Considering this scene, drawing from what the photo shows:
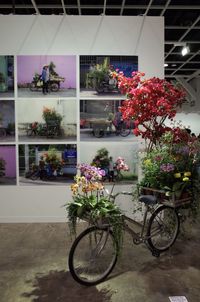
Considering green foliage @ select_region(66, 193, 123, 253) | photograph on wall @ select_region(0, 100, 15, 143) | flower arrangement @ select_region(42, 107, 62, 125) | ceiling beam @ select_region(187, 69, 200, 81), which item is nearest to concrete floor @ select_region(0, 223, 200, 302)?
green foliage @ select_region(66, 193, 123, 253)

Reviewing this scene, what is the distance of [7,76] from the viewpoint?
5.00 metres

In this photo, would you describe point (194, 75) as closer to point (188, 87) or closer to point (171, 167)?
point (188, 87)

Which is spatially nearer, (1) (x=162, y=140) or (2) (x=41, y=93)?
(1) (x=162, y=140)

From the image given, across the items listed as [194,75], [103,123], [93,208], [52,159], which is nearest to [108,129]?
[103,123]

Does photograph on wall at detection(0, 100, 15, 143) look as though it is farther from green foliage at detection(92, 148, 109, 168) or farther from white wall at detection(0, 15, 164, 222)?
green foliage at detection(92, 148, 109, 168)

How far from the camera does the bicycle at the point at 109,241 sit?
311cm

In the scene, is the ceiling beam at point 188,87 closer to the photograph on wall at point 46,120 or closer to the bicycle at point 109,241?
the photograph on wall at point 46,120

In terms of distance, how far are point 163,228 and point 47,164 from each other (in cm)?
210

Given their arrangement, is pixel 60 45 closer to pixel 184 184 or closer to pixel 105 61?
pixel 105 61

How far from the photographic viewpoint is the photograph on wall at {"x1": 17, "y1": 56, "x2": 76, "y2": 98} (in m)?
4.99

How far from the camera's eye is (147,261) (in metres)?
3.68

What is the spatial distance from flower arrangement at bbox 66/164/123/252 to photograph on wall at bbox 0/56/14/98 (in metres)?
2.42

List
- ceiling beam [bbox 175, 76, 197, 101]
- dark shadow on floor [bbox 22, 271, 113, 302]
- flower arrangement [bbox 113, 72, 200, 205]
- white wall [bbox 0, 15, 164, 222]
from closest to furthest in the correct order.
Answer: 1. dark shadow on floor [bbox 22, 271, 113, 302]
2. flower arrangement [bbox 113, 72, 200, 205]
3. white wall [bbox 0, 15, 164, 222]
4. ceiling beam [bbox 175, 76, 197, 101]

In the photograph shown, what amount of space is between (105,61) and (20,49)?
1298 mm
